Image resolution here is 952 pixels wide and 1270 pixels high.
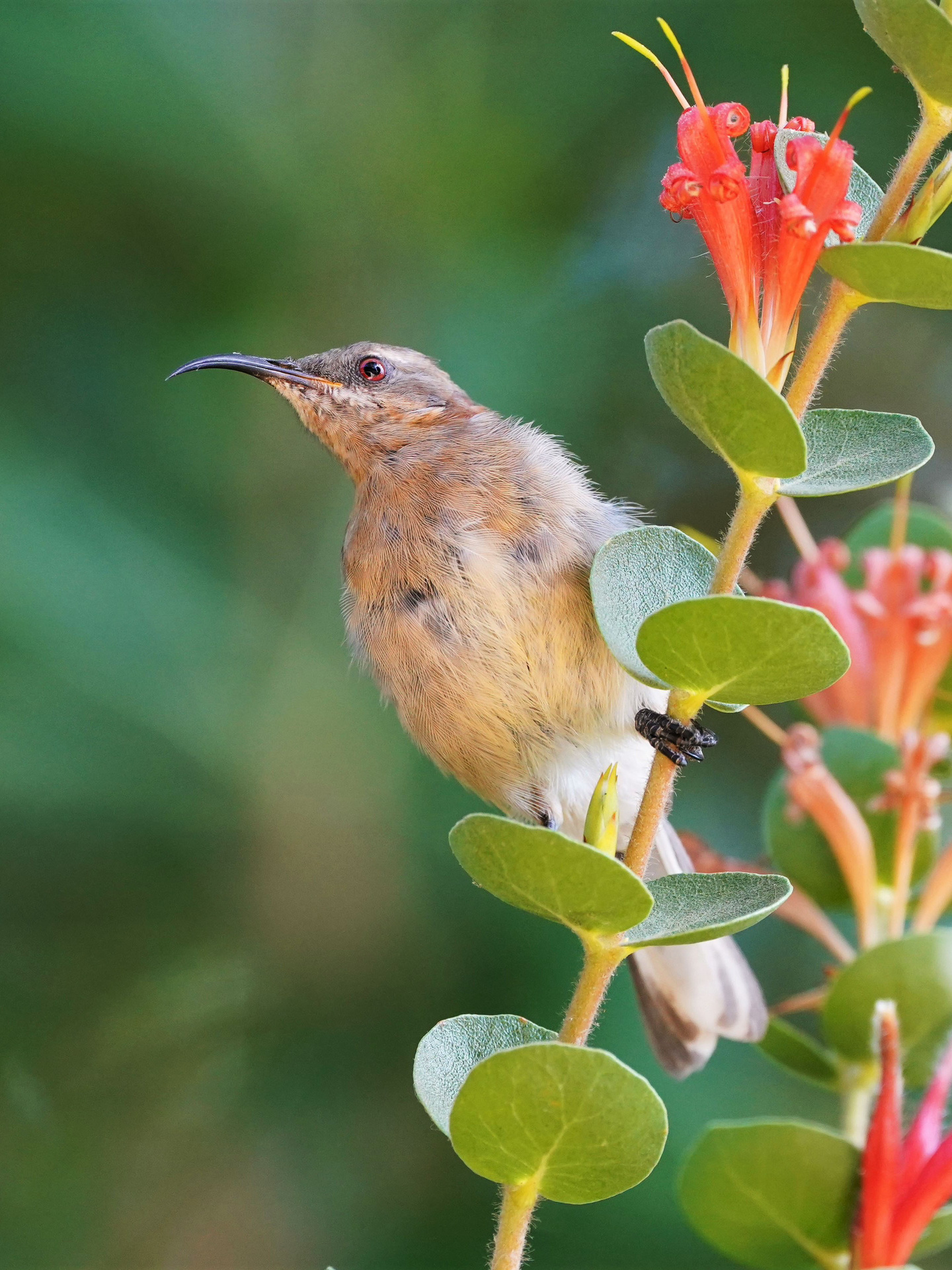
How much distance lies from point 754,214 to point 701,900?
462 millimetres

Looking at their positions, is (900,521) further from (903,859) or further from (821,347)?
(821,347)

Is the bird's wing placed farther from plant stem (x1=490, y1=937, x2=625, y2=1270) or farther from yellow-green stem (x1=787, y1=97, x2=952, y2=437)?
yellow-green stem (x1=787, y1=97, x2=952, y2=437)

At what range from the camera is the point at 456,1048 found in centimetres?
84

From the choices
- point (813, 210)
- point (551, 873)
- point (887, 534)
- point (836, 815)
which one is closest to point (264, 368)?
point (887, 534)

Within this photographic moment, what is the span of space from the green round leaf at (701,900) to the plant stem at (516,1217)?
0.54ft

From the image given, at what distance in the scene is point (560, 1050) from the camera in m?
0.71

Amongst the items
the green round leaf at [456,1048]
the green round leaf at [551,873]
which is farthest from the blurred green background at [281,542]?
the green round leaf at [551,873]

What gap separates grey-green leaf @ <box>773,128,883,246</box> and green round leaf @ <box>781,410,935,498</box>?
0.11 meters

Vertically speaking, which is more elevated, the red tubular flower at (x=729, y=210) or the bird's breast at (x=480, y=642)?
the red tubular flower at (x=729, y=210)

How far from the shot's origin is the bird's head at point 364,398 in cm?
237

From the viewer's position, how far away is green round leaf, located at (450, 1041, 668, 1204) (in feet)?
2.37

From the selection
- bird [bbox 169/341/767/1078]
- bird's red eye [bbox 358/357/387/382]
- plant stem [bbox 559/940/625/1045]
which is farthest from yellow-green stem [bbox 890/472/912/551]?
bird's red eye [bbox 358/357/387/382]

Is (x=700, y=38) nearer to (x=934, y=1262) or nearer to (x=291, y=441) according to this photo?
(x=291, y=441)

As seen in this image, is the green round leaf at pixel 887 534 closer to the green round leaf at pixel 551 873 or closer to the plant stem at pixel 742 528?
the plant stem at pixel 742 528
